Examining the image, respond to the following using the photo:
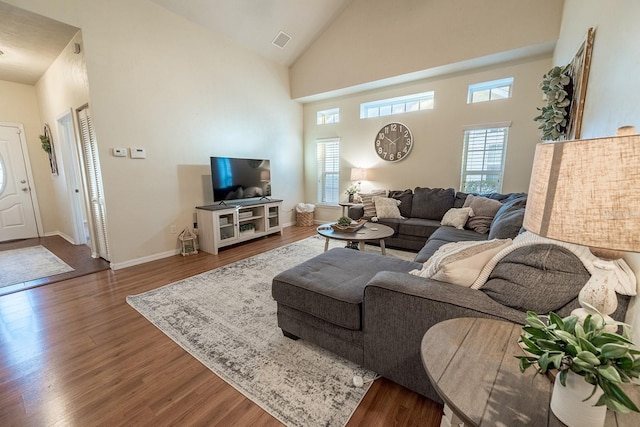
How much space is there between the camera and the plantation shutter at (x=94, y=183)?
10.8 ft

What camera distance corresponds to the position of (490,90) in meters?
4.02

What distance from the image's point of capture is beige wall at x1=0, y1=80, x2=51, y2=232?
4488mm

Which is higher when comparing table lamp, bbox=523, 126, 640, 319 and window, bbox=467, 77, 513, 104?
window, bbox=467, 77, 513, 104

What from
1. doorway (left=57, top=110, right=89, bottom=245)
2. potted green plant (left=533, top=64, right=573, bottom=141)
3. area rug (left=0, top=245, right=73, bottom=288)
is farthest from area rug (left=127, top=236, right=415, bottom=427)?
potted green plant (left=533, top=64, right=573, bottom=141)

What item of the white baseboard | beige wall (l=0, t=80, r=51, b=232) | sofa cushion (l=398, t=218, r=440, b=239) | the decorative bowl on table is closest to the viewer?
the decorative bowl on table

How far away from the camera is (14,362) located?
1.76 meters

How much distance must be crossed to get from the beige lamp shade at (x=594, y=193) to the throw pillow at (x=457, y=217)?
3.00 metres

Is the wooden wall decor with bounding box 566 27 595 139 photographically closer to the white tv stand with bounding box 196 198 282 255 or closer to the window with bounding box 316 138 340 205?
the window with bounding box 316 138 340 205

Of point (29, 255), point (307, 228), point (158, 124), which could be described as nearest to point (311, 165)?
point (307, 228)

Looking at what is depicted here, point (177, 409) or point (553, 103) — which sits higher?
point (553, 103)

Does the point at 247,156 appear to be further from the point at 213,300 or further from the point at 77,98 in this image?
the point at 213,300

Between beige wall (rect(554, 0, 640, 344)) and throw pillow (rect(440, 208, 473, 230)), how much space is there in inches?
65.7

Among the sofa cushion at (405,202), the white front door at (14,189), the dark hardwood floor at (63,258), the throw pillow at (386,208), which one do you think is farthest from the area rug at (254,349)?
the white front door at (14,189)

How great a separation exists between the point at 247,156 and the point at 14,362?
3.76 metres
